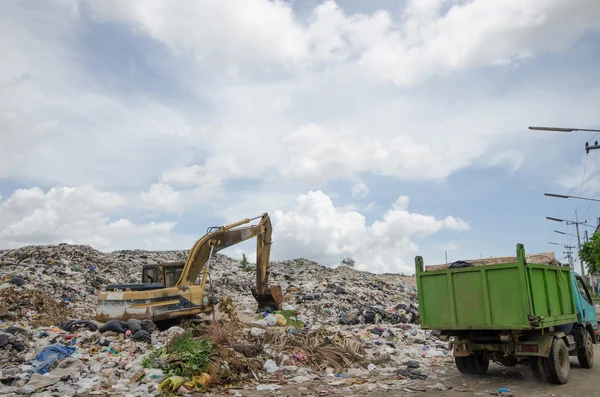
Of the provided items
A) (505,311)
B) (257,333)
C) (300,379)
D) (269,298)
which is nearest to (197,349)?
(300,379)

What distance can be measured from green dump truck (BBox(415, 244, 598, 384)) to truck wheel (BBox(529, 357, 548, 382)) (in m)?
0.02

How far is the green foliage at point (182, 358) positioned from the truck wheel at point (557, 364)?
5.46 m

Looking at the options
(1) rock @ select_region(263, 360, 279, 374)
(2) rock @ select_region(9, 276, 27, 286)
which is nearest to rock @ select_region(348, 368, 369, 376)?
(1) rock @ select_region(263, 360, 279, 374)

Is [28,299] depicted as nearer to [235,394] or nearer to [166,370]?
[166,370]

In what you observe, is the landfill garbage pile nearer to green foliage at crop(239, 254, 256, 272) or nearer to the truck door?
the truck door

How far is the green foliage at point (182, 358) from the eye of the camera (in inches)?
326

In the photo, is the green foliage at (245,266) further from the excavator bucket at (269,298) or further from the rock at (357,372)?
the rock at (357,372)

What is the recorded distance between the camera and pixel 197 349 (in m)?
8.61

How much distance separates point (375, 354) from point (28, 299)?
1029 cm

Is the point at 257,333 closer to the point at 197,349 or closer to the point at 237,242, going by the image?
the point at 197,349

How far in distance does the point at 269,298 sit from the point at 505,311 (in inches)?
350

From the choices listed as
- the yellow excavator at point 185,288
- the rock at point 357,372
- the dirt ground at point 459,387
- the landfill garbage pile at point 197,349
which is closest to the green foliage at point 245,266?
the landfill garbage pile at point 197,349

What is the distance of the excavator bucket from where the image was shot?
15500 millimetres

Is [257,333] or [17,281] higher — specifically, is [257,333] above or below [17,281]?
below
